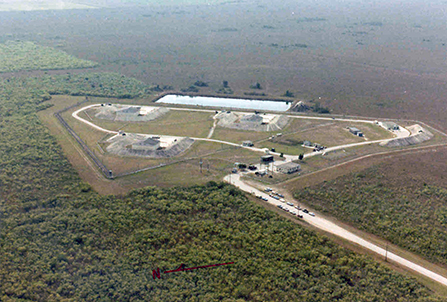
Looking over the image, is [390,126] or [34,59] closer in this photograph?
[390,126]

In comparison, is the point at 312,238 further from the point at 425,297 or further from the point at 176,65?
the point at 176,65

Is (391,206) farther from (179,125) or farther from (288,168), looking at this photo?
(179,125)

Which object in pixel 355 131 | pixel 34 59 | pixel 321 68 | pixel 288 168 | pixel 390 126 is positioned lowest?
pixel 288 168

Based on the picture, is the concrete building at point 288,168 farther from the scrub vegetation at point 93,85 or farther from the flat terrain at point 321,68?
the scrub vegetation at point 93,85

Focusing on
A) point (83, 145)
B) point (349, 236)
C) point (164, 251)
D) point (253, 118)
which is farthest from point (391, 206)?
point (83, 145)

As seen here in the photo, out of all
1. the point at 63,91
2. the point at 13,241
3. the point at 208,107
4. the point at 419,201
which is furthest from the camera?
the point at 63,91

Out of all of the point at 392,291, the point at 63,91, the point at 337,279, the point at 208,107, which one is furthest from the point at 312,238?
the point at 63,91

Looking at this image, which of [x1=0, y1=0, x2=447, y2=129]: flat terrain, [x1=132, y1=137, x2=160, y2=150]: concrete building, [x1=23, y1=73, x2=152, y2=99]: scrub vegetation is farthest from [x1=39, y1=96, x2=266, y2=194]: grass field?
[x1=0, y1=0, x2=447, y2=129]: flat terrain

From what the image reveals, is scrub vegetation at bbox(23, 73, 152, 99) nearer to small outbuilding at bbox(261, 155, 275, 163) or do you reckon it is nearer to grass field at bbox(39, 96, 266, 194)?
grass field at bbox(39, 96, 266, 194)

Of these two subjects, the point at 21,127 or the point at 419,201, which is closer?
the point at 419,201
